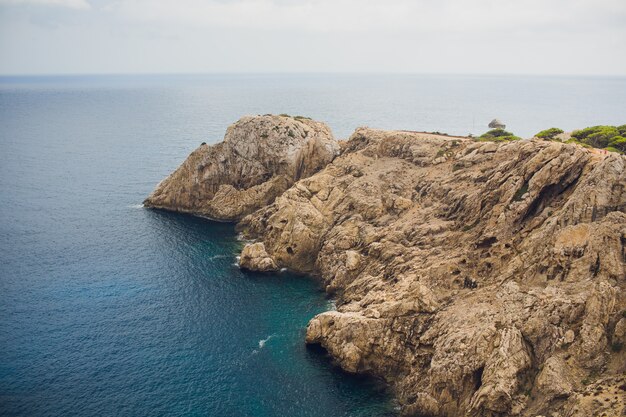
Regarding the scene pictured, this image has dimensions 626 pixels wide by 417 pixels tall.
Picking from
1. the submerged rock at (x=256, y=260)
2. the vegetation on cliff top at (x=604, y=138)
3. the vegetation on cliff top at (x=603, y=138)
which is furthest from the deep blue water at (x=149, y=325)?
the vegetation on cliff top at (x=604, y=138)

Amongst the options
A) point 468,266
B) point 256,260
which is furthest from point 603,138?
point 256,260

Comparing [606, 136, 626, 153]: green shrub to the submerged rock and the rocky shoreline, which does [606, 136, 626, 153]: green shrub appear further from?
the submerged rock

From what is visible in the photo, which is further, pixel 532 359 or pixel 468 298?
pixel 468 298

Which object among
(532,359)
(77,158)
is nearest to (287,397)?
(532,359)

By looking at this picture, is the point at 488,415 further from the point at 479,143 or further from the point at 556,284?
the point at 479,143

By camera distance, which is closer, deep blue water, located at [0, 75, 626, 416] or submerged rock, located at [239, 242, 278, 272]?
deep blue water, located at [0, 75, 626, 416]

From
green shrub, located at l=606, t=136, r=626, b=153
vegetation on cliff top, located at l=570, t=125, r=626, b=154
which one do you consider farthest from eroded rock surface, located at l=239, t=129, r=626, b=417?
green shrub, located at l=606, t=136, r=626, b=153
